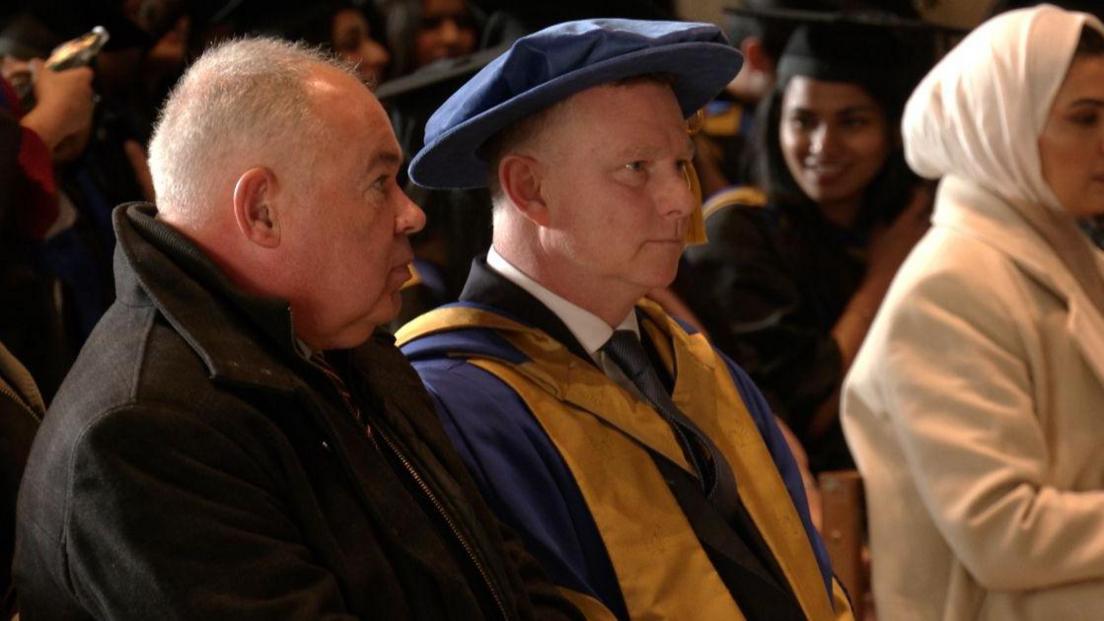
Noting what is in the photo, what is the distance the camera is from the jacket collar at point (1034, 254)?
2916mm

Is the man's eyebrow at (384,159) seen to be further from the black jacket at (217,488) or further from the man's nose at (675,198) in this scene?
the man's nose at (675,198)

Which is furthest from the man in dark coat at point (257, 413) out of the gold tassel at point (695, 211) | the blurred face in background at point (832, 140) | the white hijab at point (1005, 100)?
the blurred face in background at point (832, 140)

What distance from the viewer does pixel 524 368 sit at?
2.21 m

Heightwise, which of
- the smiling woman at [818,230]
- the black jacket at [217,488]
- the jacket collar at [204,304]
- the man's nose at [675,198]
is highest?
the jacket collar at [204,304]

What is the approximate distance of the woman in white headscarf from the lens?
9.18ft

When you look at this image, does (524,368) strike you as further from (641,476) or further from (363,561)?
(363,561)

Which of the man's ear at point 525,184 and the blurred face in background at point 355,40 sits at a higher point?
the man's ear at point 525,184

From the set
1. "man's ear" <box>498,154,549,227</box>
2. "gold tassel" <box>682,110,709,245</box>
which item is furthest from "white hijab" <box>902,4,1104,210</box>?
"man's ear" <box>498,154,549,227</box>

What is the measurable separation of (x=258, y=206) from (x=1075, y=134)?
1.81 metres

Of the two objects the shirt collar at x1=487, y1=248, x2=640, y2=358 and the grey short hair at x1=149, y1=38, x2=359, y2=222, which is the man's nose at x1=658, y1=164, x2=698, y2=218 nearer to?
the shirt collar at x1=487, y1=248, x2=640, y2=358

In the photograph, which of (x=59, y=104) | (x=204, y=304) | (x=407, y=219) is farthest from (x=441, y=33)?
(x=204, y=304)

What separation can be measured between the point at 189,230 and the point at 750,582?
3.04 feet

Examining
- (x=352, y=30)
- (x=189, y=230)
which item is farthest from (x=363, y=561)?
(x=352, y=30)

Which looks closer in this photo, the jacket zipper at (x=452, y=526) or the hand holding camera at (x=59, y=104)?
the jacket zipper at (x=452, y=526)
